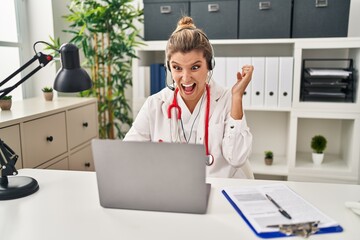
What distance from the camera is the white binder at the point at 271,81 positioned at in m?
2.36

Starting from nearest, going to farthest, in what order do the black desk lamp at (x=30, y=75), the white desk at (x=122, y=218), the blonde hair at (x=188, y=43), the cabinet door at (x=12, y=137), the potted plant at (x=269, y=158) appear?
the white desk at (x=122, y=218) < the black desk lamp at (x=30, y=75) < the blonde hair at (x=188, y=43) < the cabinet door at (x=12, y=137) < the potted plant at (x=269, y=158)

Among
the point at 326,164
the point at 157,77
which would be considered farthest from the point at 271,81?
the point at 157,77

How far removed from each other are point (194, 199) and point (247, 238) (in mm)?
183

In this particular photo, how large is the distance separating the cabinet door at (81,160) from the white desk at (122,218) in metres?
1.08

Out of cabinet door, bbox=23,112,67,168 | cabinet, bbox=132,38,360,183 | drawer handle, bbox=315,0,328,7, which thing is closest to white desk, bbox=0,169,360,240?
cabinet door, bbox=23,112,67,168

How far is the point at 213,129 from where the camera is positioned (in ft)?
5.11

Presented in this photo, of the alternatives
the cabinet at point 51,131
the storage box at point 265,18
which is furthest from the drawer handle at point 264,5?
the cabinet at point 51,131

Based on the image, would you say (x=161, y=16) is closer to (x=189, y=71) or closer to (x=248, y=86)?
(x=248, y=86)

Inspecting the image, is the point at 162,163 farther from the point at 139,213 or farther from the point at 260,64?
the point at 260,64

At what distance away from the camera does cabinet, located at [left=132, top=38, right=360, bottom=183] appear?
7.55ft

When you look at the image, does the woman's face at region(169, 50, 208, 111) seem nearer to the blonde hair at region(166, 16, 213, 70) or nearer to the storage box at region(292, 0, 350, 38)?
the blonde hair at region(166, 16, 213, 70)

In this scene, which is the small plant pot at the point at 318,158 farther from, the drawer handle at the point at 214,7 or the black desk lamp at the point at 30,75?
the black desk lamp at the point at 30,75

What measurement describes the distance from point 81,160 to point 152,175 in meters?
1.54

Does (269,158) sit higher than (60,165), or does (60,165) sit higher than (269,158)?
(60,165)
